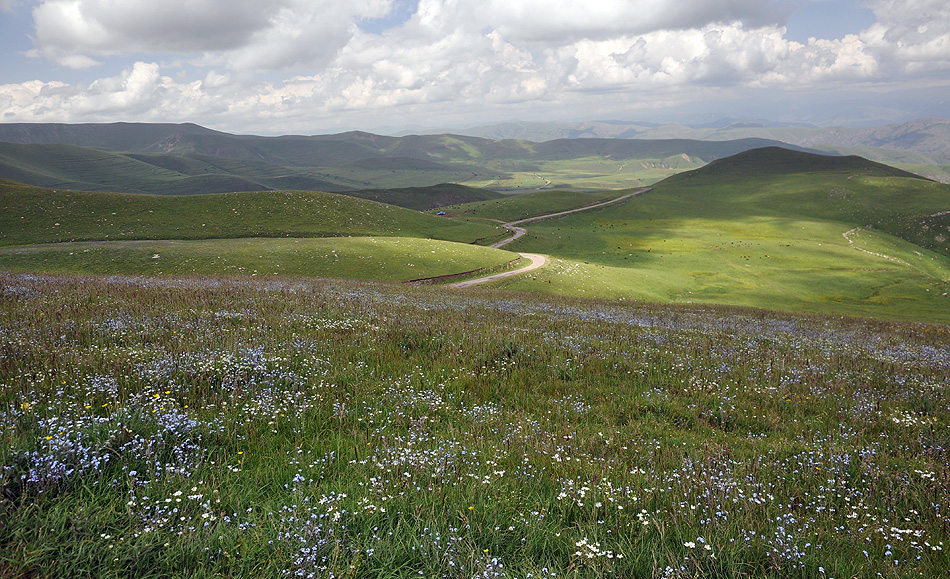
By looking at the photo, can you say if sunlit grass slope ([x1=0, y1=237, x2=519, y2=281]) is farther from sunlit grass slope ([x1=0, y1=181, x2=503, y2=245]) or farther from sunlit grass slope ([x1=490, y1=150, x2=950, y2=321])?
sunlit grass slope ([x1=490, y1=150, x2=950, y2=321])

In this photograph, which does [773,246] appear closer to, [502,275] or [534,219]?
[534,219]

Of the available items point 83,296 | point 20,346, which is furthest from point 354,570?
point 83,296

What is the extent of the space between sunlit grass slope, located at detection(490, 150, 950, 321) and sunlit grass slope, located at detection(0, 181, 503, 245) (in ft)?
87.9

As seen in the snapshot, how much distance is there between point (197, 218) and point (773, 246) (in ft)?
359

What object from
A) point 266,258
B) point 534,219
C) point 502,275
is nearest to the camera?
point 266,258

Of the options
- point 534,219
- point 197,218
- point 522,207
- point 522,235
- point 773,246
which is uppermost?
point 522,207

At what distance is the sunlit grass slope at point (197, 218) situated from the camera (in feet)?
211

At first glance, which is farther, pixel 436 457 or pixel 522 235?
pixel 522 235

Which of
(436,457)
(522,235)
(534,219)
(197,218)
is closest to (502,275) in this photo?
(522,235)

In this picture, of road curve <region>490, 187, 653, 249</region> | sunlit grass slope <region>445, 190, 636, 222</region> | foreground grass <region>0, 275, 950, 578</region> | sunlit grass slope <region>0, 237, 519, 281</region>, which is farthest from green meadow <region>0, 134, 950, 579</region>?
sunlit grass slope <region>445, 190, 636, 222</region>

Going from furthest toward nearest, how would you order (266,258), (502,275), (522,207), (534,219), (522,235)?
(522,207), (534,219), (522,235), (502,275), (266,258)

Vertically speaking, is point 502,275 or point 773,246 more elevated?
point 773,246

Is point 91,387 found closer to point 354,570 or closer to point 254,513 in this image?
point 254,513

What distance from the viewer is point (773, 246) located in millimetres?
90000
